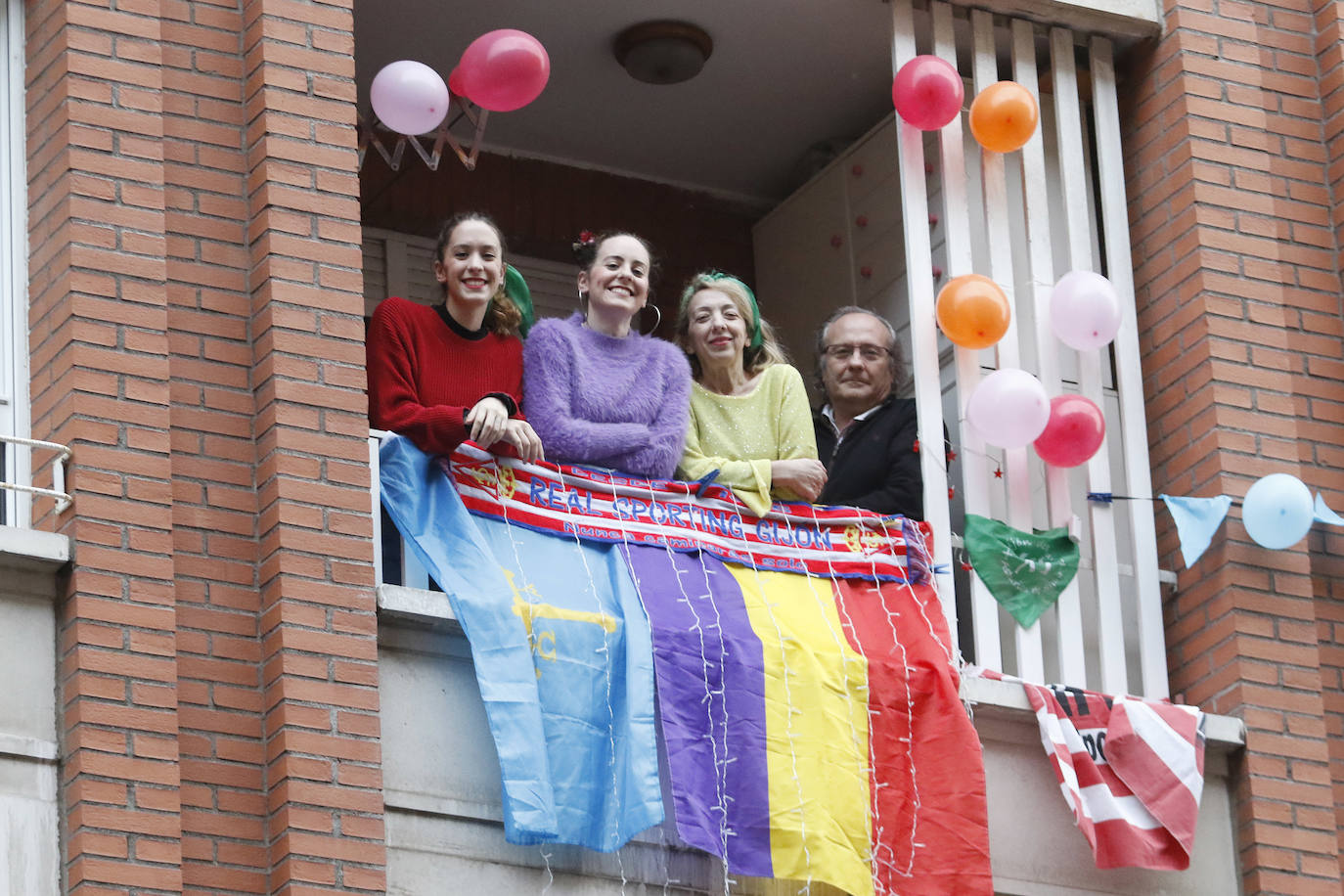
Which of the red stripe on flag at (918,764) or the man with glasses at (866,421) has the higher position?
the man with glasses at (866,421)

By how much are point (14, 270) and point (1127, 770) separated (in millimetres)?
4390

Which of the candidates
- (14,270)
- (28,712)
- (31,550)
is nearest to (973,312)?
(14,270)

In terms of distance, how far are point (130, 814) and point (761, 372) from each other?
334 centimetres

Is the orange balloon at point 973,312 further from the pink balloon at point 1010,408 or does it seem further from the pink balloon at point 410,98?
the pink balloon at point 410,98

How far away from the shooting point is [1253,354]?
11.4 metres

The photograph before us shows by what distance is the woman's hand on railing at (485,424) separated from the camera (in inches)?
380

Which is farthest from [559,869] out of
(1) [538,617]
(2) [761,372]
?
(2) [761,372]

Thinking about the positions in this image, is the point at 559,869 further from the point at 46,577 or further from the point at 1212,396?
the point at 1212,396

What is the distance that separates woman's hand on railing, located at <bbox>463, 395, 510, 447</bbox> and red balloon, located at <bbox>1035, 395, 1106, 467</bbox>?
2303 mm

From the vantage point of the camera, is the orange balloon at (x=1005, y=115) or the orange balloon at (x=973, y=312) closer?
the orange balloon at (x=973, y=312)

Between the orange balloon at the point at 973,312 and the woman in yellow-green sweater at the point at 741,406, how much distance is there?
25.9 inches

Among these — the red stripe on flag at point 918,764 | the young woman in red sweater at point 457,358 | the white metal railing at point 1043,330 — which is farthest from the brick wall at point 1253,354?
the young woman in red sweater at point 457,358

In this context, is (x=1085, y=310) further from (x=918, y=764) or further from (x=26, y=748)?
(x=26, y=748)

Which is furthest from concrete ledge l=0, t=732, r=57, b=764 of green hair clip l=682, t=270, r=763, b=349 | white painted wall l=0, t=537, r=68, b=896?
green hair clip l=682, t=270, r=763, b=349
